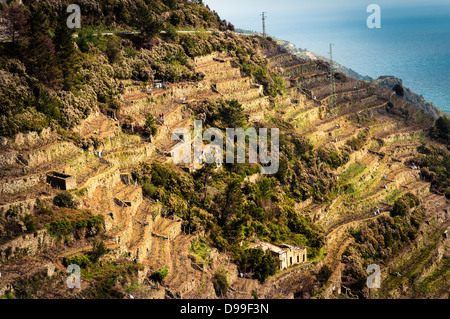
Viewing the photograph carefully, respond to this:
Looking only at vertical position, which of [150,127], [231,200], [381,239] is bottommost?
[381,239]

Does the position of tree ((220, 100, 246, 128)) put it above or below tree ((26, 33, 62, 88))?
below

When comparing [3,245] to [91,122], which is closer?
[3,245]

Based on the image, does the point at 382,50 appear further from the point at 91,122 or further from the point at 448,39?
the point at 91,122

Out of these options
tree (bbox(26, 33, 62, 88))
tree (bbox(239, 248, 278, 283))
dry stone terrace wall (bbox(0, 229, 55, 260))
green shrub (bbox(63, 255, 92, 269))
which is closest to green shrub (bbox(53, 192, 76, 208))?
dry stone terrace wall (bbox(0, 229, 55, 260))

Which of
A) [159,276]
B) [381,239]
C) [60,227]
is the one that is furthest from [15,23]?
[381,239]

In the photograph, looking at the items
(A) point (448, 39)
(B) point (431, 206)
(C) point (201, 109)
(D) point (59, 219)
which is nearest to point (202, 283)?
(D) point (59, 219)

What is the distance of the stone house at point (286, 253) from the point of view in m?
37.0

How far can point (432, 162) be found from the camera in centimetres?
6309

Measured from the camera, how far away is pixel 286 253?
1484 inches

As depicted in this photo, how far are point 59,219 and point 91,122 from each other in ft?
37.2

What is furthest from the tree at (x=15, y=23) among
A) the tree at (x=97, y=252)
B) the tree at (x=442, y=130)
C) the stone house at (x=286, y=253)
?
the tree at (x=442, y=130)

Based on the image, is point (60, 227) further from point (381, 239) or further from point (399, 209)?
point (399, 209)

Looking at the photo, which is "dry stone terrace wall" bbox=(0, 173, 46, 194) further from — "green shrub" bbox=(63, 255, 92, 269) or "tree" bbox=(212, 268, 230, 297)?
"tree" bbox=(212, 268, 230, 297)

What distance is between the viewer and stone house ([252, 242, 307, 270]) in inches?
1455
